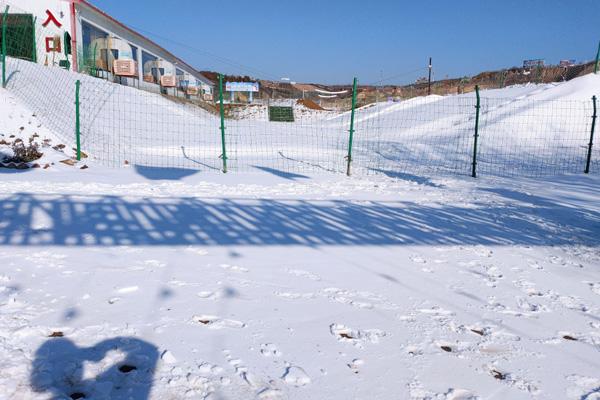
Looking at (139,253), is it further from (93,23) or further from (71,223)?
(93,23)

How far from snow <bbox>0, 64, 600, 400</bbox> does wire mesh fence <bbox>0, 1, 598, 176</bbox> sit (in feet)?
14.0

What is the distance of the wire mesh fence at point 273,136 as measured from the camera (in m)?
11.2

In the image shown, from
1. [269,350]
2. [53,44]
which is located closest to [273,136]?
[53,44]

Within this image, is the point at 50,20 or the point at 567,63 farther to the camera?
the point at 567,63

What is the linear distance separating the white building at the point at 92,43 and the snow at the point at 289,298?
14.3m

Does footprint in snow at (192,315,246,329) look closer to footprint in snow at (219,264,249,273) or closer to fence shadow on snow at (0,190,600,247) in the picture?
footprint in snow at (219,264,249,273)

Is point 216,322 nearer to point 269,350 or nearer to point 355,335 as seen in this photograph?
point 269,350

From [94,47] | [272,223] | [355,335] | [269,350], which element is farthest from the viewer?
[94,47]

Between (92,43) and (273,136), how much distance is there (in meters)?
12.6

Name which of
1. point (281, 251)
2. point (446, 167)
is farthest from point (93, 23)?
point (281, 251)

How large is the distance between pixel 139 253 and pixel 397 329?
2431mm

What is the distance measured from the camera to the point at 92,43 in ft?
75.8

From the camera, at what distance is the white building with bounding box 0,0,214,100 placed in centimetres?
1831

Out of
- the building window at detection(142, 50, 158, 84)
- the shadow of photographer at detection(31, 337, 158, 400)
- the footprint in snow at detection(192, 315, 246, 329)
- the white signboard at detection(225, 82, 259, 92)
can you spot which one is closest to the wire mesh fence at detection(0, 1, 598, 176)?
the footprint in snow at detection(192, 315, 246, 329)
